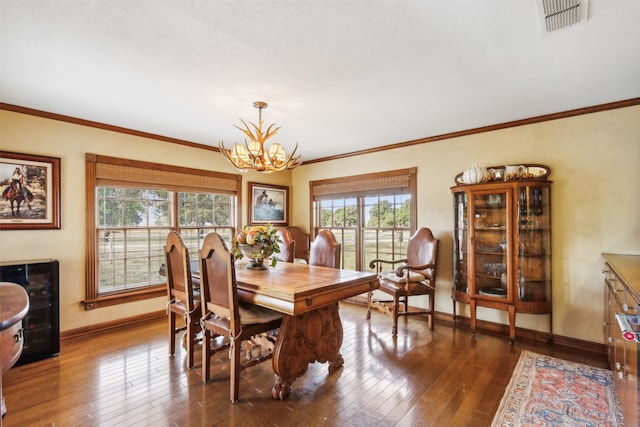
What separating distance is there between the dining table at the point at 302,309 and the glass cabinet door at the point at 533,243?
1723mm

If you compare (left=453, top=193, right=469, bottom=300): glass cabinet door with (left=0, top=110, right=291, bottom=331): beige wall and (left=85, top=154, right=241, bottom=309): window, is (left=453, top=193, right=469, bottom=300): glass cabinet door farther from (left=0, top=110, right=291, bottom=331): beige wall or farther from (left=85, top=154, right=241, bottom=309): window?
(left=0, top=110, right=291, bottom=331): beige wall

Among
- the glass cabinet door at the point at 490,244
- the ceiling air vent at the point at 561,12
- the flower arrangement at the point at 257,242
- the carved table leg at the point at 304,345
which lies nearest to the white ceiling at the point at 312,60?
the ceiling air vent at the point at 561,12

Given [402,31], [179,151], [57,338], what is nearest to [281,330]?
[402,31]

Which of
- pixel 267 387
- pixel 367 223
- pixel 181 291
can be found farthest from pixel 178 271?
pixel 367 223

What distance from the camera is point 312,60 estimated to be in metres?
2.23

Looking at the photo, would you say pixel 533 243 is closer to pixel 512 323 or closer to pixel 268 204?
pixel 512 323

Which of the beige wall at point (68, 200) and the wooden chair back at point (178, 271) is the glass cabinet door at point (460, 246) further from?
the beige wall at point (68, 200)

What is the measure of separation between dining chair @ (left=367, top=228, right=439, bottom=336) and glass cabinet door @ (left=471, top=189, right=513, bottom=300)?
493mm

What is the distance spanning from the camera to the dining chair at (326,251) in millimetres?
3379

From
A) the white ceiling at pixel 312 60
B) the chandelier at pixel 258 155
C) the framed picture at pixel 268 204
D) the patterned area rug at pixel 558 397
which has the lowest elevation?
the patterned area rug at pixel 558 397

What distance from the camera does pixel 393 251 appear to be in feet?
15.2

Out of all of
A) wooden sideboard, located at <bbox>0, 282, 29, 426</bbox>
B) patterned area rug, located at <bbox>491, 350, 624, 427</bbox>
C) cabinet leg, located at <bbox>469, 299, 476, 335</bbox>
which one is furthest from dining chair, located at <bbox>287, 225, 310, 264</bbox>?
wooden sideboard, located at <bbox>0, 282, 29, 426</bbox>

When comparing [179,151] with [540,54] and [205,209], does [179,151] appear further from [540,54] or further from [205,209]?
[540,54]

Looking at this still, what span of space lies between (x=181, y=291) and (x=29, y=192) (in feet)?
6.32
